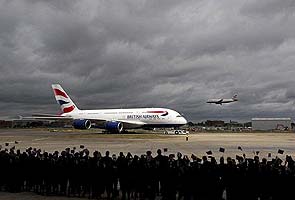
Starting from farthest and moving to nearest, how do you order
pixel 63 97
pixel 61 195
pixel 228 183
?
pixel 63 97 < pixel 61 195 < pixel 228 183

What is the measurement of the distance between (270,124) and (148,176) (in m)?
124

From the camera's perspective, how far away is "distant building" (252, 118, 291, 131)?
126m

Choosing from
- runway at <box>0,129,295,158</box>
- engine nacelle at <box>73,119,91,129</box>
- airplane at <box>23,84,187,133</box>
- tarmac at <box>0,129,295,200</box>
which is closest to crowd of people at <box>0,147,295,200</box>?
tarmac at <box>0,129,295,200</box>

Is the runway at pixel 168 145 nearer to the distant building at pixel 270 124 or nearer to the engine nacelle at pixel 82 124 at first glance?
the engine nacelle at pixel 82 124

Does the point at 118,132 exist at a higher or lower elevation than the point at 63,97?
lower

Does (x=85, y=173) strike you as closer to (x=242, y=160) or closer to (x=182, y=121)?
(x=242, y=160)

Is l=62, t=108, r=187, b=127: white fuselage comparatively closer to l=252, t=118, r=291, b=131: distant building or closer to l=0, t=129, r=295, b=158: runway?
l=0, t=129, r=295, b=158: runway

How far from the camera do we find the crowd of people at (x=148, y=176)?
9516 millimetres

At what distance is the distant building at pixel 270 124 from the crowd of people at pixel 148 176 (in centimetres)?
11962

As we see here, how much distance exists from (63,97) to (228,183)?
2708 inches

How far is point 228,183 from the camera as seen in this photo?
9.76 m

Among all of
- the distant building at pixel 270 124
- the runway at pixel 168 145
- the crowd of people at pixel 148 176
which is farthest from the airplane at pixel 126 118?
the distant building at pixel 270 124

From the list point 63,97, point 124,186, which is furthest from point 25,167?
point 63,97

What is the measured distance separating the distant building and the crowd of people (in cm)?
11962
